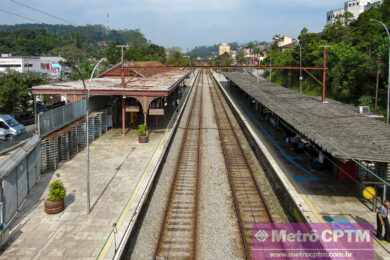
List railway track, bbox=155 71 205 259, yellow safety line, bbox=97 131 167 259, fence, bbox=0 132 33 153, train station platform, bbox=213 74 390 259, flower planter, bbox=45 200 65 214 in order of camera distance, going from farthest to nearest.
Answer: fence, bbox=0 132 33 153, flower planter, bbox=45 200 65 214, train station platform, bbox=213 74 390 259, railway track, bbox=155 71 205 259, yellow safety line, bbox=97 131 167 259

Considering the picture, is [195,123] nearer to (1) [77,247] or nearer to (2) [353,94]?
(2) [353,94]

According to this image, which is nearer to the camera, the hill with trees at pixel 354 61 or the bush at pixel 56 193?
the bush at pixel 56 193

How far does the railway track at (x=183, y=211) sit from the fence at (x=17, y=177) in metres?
4.99

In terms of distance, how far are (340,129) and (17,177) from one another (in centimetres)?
1337

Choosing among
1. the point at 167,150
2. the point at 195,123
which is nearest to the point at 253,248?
the point at 167,150

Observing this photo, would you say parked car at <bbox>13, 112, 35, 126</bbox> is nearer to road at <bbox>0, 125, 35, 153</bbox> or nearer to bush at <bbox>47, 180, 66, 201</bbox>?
road at <bbox>0, 125, 35, 153</bbox>

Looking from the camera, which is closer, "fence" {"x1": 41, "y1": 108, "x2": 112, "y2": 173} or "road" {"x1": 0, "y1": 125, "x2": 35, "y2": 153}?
"fence" {"x1": 41, "y1": 108, "x2": 112, "y2": 173}

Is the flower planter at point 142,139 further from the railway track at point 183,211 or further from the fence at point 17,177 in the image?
the fence at point 17,177

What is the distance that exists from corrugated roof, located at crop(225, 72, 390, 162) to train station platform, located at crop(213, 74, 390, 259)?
6.93ft

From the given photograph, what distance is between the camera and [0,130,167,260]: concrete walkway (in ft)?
42.1

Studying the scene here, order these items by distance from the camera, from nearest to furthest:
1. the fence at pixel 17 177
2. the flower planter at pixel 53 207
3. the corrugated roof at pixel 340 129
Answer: the fence at pixel 17 177, the corrugated roof at pixel 340 129, the flower planter at pixel 53 207

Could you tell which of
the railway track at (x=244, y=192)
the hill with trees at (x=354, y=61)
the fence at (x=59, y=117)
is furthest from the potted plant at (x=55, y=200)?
the hill with trees at (x=354, y=61)

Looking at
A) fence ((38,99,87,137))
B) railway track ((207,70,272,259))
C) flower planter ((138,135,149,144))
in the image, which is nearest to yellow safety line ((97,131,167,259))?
railway track ((207,70,272,259))

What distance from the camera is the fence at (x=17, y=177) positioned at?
44.8 ft
